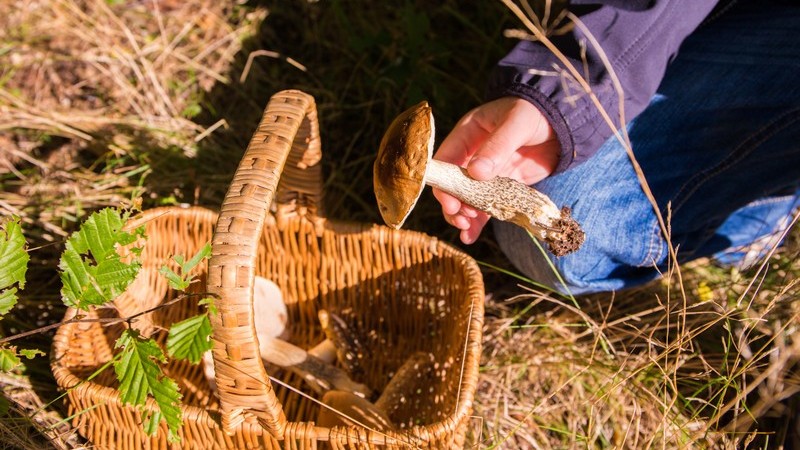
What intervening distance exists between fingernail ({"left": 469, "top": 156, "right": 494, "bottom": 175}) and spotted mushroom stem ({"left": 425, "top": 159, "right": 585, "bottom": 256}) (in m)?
0.03

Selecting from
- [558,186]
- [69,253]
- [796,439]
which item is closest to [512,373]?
[558,186]

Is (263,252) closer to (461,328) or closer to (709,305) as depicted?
(461,328)

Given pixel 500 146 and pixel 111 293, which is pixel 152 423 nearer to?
pixel 111 293

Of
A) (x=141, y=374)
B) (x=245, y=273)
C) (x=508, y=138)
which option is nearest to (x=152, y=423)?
(x=141, y=374)

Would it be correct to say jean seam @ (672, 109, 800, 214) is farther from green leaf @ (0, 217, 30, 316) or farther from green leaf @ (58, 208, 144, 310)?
green leaf @ (0, 217, 30, 316)

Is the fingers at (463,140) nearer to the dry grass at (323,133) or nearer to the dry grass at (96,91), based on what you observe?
the dry grass at (323,133)

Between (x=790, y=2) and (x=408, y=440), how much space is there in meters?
1.51

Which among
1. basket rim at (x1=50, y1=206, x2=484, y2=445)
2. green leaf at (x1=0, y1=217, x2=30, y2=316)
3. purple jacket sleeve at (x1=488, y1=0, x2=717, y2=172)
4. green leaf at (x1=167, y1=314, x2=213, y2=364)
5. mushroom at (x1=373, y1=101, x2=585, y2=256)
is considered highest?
purple jacket sleeve at (x1=488, y1=0, x2=717, y2=172)

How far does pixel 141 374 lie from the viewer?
3.67 feet

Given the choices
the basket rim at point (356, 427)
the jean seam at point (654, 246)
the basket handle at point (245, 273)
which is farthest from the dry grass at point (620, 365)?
the basket handle at point (245, 273)

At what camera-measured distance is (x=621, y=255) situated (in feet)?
5.46

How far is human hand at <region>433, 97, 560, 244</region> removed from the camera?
1404 millimetres

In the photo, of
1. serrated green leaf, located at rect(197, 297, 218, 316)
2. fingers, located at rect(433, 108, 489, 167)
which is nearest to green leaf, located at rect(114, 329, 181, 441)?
serrated green leaf, located at rect(197, 297, 218, 316)

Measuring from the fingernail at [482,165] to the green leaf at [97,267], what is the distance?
26.5 inches
